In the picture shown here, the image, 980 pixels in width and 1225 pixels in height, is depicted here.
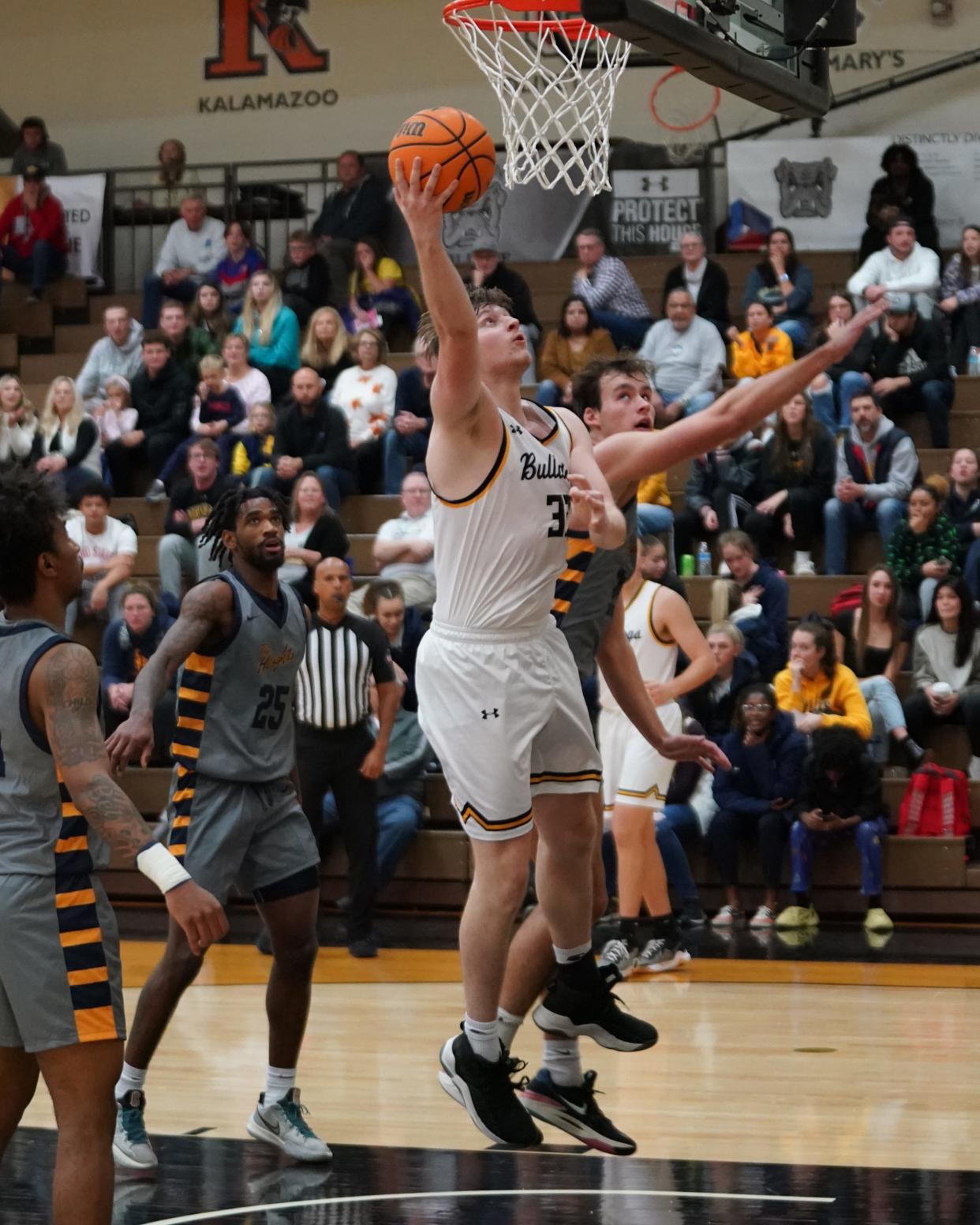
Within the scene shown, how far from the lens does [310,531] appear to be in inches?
441

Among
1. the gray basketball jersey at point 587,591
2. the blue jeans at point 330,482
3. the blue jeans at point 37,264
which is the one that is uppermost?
the blue jeans at point 37,264

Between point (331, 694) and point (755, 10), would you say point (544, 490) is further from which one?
point (331, 694)

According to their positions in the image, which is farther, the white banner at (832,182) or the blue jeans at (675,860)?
the white banner at (832,182)

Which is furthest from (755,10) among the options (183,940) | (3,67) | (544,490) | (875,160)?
(3,67)

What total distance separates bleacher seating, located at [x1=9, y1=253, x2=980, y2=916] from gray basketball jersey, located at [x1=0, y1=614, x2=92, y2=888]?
6260 mm

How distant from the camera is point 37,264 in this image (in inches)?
637

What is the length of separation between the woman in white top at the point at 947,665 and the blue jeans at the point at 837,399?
213 cm

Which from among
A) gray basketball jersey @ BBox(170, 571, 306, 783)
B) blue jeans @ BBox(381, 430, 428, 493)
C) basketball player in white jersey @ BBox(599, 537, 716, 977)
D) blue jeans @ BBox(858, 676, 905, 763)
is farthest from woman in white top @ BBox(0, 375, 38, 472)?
gray basketball jersey @ BBox(170, 571, 306, 783)

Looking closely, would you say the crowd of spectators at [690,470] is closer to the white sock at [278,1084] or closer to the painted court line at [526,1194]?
the white sock at [278,1084]

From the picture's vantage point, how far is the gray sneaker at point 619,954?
26.5 feet

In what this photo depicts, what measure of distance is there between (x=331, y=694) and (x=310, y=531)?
2.14m

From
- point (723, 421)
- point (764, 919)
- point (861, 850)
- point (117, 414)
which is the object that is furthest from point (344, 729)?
point (117, 414)

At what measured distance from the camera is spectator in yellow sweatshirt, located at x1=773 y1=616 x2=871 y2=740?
10.0 metres

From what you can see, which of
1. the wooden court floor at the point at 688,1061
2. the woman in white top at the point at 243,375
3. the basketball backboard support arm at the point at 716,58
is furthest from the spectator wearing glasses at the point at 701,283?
the basketball backboard support arm at the point at 716,58
